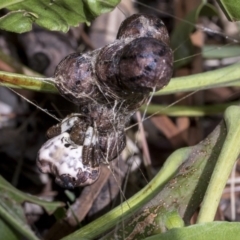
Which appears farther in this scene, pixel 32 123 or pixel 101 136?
pixel 32 123

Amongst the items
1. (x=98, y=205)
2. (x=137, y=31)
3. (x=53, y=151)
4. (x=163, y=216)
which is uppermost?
A: (x=137, y=31)

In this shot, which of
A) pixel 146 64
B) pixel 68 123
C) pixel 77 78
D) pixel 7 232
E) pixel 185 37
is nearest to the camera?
pixel 146 64

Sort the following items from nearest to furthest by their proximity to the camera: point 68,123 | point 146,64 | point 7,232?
point 146,64, point 68,123, point 7,232

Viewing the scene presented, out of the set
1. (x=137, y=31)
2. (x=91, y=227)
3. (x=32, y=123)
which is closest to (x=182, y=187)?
(x=91, y=227)

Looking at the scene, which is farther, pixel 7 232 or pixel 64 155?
pixel 7 232

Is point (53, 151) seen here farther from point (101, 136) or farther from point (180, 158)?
point (180, 158)

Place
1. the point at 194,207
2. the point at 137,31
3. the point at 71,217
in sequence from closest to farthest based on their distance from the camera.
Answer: the point at 137,31 < the point at 194,207 < the point at 71,217

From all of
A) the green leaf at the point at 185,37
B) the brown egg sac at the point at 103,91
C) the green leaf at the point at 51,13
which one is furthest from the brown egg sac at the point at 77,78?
the green leaf at the point at 185,37

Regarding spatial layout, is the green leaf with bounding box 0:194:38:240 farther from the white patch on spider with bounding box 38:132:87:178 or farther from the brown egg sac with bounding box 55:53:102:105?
the brown egg sac with bounding box 55:53:102:105

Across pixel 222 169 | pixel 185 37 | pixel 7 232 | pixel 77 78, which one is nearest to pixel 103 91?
pixel 77 78

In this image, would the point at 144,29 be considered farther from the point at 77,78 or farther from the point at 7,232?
the point at 7,232
